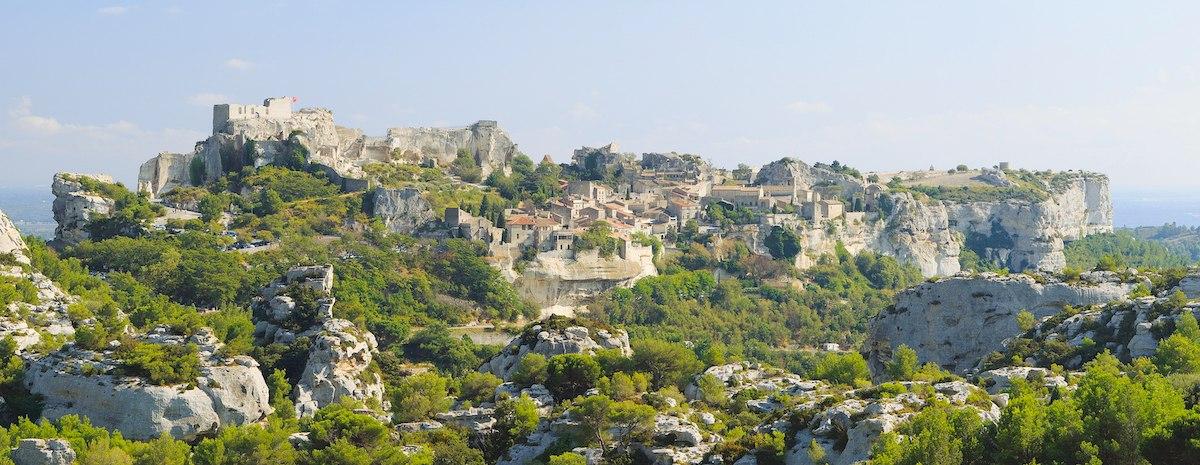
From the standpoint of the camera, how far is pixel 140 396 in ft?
135

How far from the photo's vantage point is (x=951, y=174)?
131500 millimetres

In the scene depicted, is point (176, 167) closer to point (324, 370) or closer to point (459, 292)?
point (459, 292)

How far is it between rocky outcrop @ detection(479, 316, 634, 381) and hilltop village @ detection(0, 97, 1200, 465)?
150 millimetres

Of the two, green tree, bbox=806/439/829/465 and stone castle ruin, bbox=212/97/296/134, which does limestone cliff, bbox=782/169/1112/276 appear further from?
green tree, bbox=806/439/829/465

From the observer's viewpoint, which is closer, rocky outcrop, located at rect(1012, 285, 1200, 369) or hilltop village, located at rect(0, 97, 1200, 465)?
hilltop village, located at rect(0, 97, 1200, 465)

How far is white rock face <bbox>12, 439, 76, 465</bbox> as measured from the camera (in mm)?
34281

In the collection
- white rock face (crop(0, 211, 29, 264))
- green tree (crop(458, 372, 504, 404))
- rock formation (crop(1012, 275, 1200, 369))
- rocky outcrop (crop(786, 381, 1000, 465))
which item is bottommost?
green tree (crop(458, 372, 504, 404))

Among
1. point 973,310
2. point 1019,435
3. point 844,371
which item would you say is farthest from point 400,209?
point 1019,435

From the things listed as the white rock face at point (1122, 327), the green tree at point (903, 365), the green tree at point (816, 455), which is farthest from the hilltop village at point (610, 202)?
the green tree at point (816, 455)

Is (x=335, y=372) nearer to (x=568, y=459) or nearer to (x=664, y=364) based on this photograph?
(x=664, y=364)

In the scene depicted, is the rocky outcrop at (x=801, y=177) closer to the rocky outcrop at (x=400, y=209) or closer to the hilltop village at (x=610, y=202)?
the hilltop village at (x=610, y=202)

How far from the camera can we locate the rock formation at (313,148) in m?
→ 83.5

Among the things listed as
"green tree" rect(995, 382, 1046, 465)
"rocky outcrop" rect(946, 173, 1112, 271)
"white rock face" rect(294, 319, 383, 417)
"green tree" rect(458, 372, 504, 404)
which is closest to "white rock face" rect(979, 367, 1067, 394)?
"green tree" rect(995, 382, 1046, 465)

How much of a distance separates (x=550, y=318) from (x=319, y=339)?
814cm
